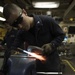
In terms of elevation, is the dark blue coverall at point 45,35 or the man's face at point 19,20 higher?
the man's face at point 19,20

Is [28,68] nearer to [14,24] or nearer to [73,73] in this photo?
[14,24]

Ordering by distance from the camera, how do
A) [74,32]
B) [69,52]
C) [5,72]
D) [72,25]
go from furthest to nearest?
1. [72,25]
2. [74,32]
3. [69,52]
4. [5,72]

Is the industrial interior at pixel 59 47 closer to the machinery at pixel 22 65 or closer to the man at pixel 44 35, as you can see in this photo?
the machinery at pixel 22 65

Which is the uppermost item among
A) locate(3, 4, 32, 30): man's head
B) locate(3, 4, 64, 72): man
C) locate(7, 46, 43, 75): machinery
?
locate(3, 4, 32, 30): man's head

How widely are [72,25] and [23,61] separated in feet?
55.2

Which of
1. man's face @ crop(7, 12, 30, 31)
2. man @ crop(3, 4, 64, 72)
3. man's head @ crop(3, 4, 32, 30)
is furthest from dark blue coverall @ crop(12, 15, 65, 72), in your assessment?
man's head @ crop(3, 4, 32, 30)

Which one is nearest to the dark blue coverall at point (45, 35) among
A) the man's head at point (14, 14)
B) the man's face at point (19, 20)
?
the man's face at point (19, 20)

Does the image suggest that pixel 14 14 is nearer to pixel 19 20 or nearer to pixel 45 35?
pixel 19 20

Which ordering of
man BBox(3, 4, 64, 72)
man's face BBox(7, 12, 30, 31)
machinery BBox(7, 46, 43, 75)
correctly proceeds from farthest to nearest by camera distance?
man BBox(3, 4, 64, 72) → man's face BBox(7, 12, 30, 31) → machinery BBox(7, 46, 43, 75)

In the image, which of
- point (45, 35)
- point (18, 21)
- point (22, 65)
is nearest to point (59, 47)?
point (45, 35)

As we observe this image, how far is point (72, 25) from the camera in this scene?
59.4 ft

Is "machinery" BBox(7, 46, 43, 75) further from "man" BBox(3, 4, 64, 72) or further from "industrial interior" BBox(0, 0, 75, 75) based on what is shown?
"man" BBox(3, 4, 64, 72)

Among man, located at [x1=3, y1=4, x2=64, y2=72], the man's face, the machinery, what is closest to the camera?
the machinery

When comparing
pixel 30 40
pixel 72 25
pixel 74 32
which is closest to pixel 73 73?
pixel 30 40
